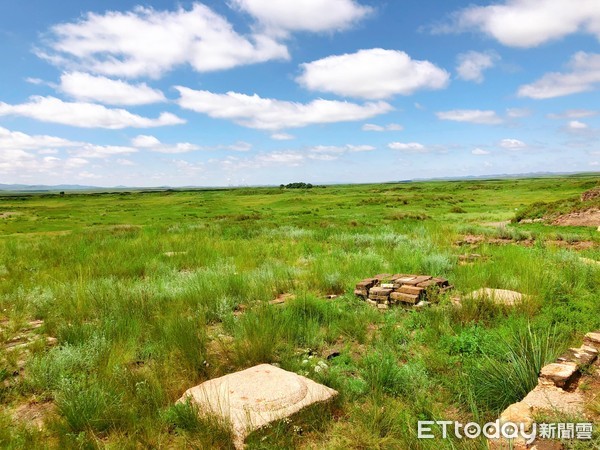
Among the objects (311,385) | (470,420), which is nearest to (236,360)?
(311,385)

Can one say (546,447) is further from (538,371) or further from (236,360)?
(236,360)

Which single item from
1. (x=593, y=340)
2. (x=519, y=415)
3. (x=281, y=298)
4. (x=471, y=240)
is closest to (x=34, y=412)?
(x=281, y=298)

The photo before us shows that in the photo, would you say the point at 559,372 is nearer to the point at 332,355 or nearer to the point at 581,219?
the point at 332,355

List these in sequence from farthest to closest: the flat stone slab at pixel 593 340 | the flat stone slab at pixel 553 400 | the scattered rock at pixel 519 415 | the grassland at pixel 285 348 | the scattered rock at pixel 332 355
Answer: the scattered rock at pixel 332 355 → the flat stone slab at pixel 593 340 → the grassland at pixel 285 348 → the flat stone slab at pixel 553 400 → the scattered rock at pixel 519 415

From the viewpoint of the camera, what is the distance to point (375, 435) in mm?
3871

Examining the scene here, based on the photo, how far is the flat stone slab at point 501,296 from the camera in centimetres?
732

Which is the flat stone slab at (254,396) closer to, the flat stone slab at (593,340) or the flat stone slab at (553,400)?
the flat stone slab at (553,400)

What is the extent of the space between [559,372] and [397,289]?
4241 millimetres

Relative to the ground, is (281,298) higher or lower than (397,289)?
lower

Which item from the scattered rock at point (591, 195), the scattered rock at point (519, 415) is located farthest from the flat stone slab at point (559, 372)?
the scattered rock at point (591, 195)

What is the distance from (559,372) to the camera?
4.31m

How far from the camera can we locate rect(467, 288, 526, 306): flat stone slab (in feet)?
24.0

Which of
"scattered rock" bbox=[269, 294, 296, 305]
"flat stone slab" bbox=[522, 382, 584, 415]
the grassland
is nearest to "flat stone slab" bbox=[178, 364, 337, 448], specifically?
the grassland

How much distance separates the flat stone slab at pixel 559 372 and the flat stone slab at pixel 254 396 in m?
2.44
